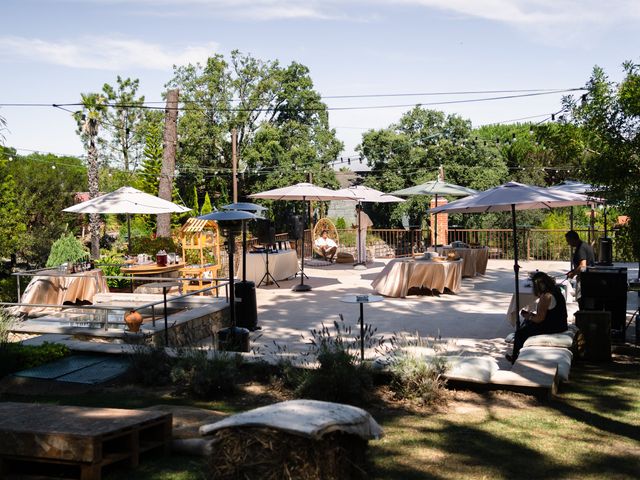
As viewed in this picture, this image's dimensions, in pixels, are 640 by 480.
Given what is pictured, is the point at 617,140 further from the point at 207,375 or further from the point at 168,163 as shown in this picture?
the point at 168,163

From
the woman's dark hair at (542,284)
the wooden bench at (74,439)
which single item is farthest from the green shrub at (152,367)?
the woman's dark hair at (542,284)

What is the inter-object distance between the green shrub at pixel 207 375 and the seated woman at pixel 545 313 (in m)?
3.41

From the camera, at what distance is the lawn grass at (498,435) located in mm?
4301

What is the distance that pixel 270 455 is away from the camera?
11.2 feet

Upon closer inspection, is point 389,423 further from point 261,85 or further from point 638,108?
point 261,85

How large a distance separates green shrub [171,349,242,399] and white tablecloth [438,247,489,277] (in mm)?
10751

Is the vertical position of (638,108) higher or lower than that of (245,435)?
higher

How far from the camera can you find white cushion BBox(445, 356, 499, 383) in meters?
6.32

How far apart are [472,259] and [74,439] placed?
44.7 ft

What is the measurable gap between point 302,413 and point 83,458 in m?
1.47

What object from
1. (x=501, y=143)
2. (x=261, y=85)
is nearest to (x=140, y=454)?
(x=261, y=85)

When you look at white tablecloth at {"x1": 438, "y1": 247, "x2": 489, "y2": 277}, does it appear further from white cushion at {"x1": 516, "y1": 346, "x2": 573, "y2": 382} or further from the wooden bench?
the wooden bench

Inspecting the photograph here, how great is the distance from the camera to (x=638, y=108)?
7.36m

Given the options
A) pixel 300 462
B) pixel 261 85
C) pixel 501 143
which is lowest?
pixel 300 462
